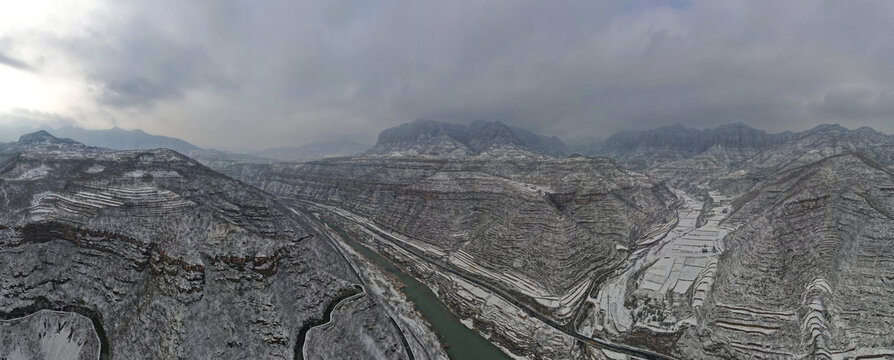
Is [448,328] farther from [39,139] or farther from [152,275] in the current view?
[39,139]

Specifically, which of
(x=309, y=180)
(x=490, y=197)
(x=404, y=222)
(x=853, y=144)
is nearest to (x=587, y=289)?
(x=490, y=197)

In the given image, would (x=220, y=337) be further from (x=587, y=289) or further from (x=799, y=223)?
(x=799, y=223)

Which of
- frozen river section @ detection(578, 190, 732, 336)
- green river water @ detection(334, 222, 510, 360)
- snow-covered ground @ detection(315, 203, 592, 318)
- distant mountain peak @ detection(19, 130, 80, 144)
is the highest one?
distant mountain peak @ detection(19, 130, 80, 144)

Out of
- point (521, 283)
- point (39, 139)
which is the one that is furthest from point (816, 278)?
point (39, 139)

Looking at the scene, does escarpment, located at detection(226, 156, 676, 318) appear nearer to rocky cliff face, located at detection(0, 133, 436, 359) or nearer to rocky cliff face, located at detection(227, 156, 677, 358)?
rocky cliff face, located at detection(227, 156, 677, 358)

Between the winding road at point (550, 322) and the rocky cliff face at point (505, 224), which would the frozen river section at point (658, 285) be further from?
the rocky cliff face at point (505, 224)

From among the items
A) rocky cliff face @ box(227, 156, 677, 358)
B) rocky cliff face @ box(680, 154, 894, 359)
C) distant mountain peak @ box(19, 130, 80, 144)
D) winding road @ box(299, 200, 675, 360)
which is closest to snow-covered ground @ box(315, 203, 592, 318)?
rocky cliff face @ box(227, 156, 677, 358)
